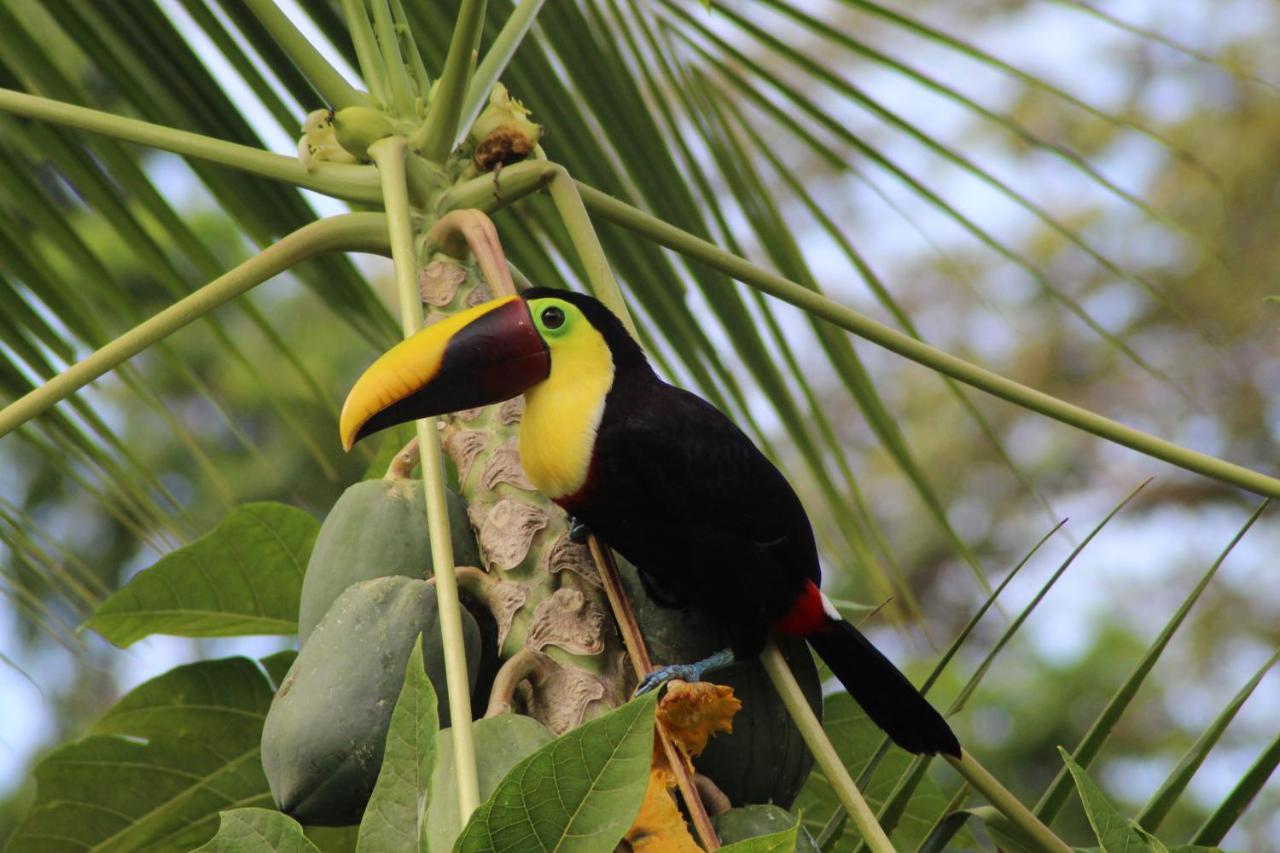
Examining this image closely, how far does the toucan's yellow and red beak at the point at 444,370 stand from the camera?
1.30m

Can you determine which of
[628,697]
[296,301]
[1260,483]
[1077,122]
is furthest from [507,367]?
[1077,122]

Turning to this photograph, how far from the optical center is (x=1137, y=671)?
119cm

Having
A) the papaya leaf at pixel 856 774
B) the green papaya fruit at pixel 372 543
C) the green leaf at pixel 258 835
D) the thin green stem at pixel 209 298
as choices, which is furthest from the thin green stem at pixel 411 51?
the green leaf at pixel 258 835

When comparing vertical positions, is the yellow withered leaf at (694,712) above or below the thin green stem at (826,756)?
above

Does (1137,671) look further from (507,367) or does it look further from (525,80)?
(525,80)

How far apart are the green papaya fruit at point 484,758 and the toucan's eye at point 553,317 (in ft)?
1.56

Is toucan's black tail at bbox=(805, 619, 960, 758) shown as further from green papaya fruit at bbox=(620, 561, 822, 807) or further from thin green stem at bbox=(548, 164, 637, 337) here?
thin green stem at bbox=(548, 164, 637, 337)

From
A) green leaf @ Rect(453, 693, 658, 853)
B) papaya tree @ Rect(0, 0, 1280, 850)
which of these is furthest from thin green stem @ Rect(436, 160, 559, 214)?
green leaf @ Rect(453, 693, 658, 853)

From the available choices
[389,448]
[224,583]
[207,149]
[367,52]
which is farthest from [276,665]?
[367,52]

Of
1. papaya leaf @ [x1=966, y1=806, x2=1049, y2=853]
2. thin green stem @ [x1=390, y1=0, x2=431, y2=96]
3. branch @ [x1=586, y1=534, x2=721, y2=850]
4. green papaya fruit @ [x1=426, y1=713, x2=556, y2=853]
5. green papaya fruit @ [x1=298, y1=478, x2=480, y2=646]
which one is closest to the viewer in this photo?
green papaya fruit @ [x1=426, y1=713, x2=556, y2=853]

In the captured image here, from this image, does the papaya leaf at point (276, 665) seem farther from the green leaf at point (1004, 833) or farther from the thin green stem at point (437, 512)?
the green leaf at point (1004, 833)

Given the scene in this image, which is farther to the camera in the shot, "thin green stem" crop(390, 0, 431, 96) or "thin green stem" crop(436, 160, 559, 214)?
"thin green stem" crop(390, 0, 431, 96)

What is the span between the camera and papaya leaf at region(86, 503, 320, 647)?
5.43 feet

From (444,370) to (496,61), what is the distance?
0.41 metres
